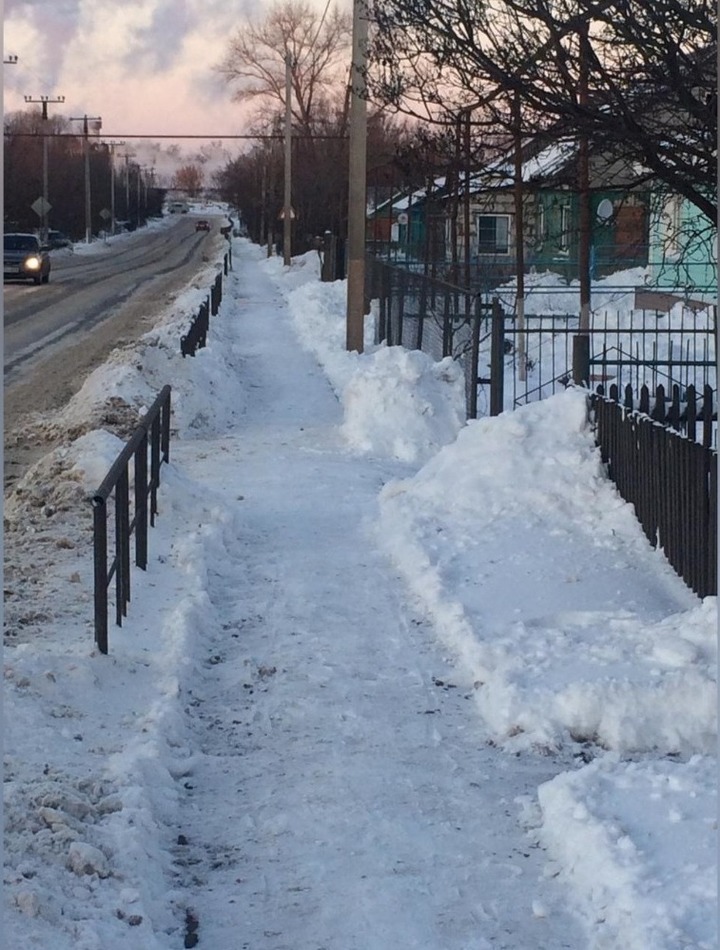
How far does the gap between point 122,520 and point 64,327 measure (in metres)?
23.2

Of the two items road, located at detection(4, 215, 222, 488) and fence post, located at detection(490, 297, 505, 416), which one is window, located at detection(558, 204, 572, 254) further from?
road, located at detection(4, 215, 222, 488)

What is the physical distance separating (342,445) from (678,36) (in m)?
8.11

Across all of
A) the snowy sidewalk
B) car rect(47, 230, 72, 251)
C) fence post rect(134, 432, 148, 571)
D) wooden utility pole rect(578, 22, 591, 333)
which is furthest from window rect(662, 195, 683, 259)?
car rect(47, 230, 72, 251)

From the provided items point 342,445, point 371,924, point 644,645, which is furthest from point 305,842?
point 342,445

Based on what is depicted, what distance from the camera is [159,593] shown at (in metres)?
8.15

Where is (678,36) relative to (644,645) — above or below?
above

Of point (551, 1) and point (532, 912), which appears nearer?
point (532, 912)

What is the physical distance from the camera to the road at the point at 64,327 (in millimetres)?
16328

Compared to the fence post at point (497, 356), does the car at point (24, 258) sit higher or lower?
higher

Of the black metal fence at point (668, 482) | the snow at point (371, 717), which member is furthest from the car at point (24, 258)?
the black metal fence at point (668, 482)

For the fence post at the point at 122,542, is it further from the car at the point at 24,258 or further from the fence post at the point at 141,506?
the car at the point at 24,258

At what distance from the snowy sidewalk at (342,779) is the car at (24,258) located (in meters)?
36.2

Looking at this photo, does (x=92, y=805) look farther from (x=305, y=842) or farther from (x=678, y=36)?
(x=678, y=36)

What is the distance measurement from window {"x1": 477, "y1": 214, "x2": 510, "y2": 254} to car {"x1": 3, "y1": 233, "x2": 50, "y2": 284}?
46.3ft
